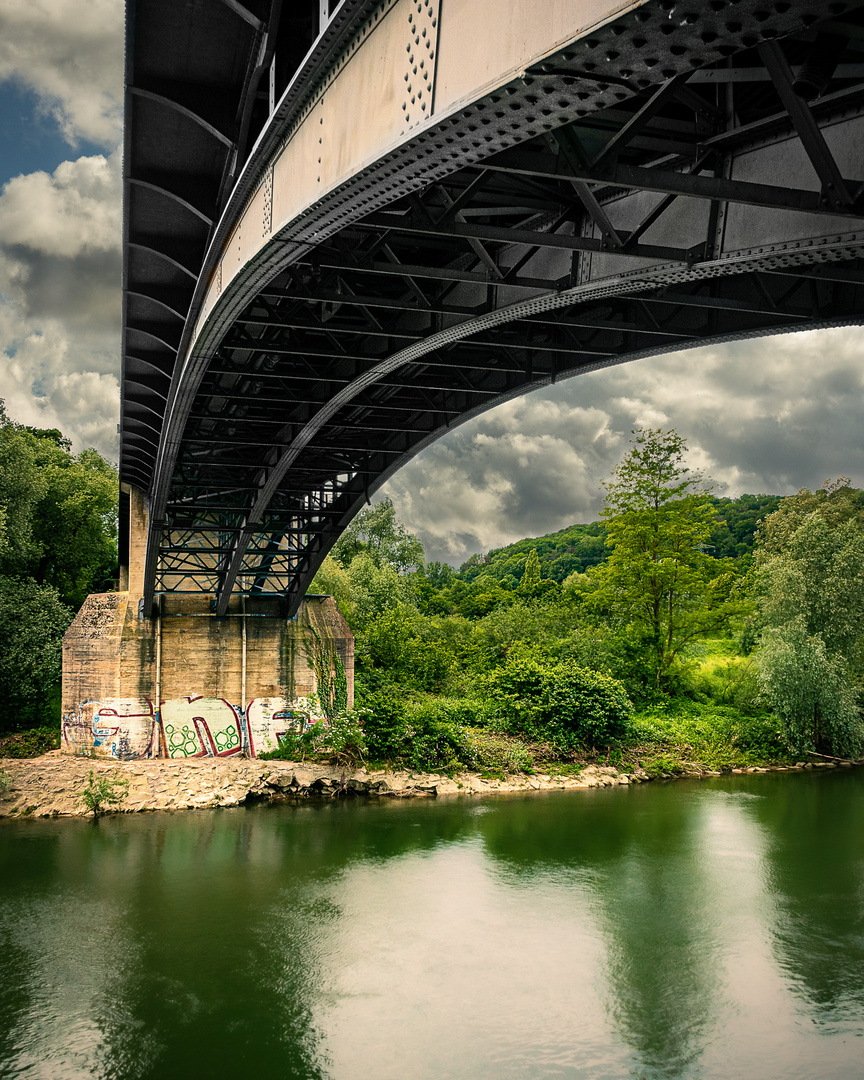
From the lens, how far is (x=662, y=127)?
580cm

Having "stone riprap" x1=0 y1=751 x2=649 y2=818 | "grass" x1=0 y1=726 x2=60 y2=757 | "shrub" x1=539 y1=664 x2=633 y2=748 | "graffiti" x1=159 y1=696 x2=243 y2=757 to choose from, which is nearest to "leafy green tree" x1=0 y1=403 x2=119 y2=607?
"grass" x1=0 y1=726 x2=60 y2=757

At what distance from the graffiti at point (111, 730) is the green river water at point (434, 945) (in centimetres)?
324

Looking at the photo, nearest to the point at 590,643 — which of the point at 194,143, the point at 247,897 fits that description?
the point at 247,897

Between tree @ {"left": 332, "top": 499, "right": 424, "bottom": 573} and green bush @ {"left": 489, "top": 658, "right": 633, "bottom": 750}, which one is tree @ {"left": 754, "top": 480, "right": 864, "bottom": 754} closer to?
green bush @ {"left": 489, "top": 658, "right": 633, "bottom": 750}

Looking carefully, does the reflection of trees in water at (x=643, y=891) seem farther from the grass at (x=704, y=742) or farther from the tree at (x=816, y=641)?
the tree at (x=816, y=641)

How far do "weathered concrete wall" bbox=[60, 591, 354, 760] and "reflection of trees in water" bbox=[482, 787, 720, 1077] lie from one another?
7.21m

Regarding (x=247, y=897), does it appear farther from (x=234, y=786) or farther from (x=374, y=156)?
(x=374, y=156)

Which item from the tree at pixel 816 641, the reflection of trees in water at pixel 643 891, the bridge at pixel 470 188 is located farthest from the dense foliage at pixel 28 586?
the tree at pixel 816 641

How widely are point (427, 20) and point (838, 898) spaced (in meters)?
15.5

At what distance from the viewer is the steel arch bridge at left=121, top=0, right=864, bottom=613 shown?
3.29 m

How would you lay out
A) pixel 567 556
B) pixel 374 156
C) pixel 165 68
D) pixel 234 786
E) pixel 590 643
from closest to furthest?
pixel 374 156 < pixel 165 68 < pixel 234 786 < pixel 590 643 < pixel 567 556

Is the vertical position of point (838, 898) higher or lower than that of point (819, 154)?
lower

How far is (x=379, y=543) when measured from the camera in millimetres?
48375

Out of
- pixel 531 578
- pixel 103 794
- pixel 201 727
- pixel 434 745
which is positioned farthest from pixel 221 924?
pixel 531 578
